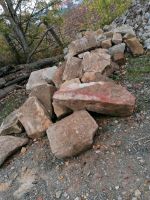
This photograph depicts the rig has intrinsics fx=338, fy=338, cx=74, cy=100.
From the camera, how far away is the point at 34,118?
4508mm

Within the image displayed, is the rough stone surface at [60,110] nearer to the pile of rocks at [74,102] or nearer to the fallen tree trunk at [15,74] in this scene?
the pile of rocks at [74,102]

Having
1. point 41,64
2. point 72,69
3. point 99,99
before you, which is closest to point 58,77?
point 72,69

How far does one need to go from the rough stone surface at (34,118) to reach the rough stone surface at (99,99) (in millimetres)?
314

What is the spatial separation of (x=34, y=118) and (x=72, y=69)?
1.14 meters

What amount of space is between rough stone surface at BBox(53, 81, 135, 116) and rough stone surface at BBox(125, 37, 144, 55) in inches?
71.5

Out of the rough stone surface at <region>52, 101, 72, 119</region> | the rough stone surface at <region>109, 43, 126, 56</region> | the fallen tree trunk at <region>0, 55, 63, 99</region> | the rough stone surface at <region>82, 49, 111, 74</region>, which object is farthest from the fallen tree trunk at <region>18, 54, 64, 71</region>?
the rough stone surface at <region>52, 101, 72, 119</region>

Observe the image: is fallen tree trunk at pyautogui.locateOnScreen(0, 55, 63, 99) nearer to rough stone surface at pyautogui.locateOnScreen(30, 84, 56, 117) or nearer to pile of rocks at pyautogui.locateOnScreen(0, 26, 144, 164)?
pile of rocks at pyautogui.locateOnScreen(0, 26, 144, 164)

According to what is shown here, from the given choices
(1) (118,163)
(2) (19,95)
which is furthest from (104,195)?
(2) (19,95)

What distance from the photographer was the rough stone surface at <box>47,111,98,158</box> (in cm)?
380

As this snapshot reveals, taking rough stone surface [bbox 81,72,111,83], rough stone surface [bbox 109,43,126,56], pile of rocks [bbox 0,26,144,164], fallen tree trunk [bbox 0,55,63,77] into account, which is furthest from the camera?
fallen tree trunk [bbox 0,55,63,77]

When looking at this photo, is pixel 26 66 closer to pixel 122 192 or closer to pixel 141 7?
pixel 141 7

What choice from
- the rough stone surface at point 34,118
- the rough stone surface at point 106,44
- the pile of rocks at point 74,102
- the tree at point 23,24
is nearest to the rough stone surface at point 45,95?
the pile of rocks at point 74,102

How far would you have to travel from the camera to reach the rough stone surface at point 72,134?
12.5 feet

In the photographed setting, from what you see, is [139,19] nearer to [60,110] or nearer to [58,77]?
[58,77]
